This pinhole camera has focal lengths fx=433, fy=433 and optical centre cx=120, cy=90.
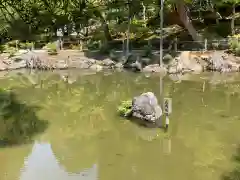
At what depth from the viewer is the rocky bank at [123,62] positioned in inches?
823

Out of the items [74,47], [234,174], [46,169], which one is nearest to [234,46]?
[74,47]

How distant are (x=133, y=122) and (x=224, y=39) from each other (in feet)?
39.4

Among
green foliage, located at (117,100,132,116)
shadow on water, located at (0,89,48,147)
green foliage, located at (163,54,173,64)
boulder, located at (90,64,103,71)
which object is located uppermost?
green foliage, located at (163,54,173,64)

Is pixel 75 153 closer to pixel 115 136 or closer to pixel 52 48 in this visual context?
pixel 115 136

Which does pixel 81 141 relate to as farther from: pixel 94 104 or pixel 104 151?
pixel 94 104

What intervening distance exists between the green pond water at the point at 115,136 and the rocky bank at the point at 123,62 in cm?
249

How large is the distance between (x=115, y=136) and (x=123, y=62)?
36.8ft

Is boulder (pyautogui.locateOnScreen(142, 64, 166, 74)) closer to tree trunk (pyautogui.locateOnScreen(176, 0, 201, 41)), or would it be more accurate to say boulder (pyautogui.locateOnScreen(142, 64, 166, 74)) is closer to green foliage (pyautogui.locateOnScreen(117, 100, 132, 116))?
tree trunk (pyautogui.locateOnScreen(176, 0, 201, 41))

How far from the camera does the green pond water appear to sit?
929cm

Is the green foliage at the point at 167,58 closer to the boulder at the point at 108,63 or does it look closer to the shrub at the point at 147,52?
the shrub at the point at 147,52

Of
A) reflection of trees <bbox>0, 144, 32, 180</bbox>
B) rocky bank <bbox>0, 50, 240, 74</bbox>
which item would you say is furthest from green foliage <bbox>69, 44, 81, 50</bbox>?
reflection of trees <bbox>0, 144, 32, 180</bbox>

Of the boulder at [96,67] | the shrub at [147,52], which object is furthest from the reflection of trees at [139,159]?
the boulder at [96,67]

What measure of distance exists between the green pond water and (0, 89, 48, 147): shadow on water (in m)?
0.03

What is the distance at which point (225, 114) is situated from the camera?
13.5m
